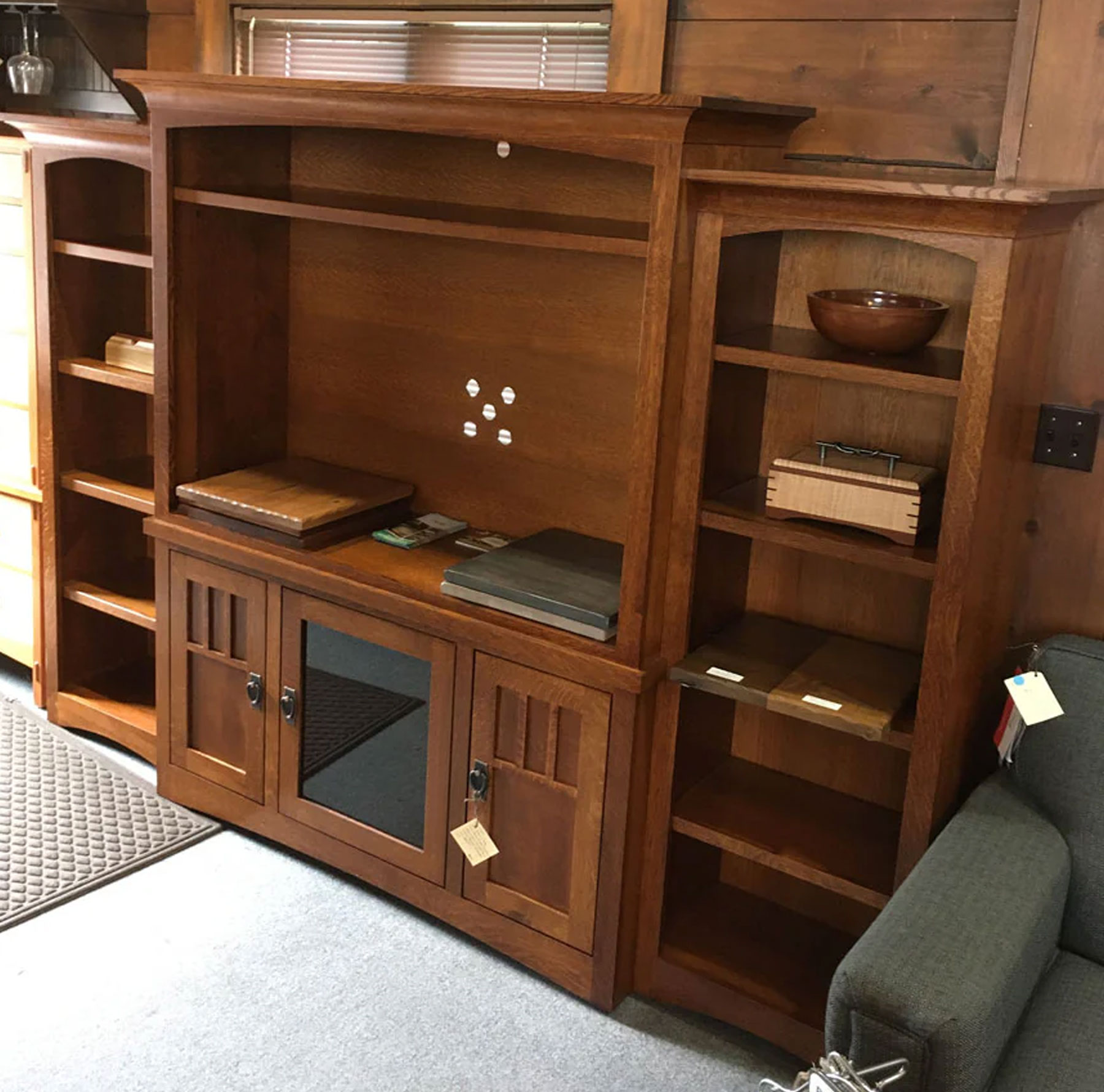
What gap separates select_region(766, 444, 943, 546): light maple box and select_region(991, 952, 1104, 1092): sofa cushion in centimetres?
68

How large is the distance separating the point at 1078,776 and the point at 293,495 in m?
1.61

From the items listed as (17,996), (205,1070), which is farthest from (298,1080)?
(17,996)

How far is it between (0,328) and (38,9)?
75cm

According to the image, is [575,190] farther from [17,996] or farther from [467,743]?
[17,996]

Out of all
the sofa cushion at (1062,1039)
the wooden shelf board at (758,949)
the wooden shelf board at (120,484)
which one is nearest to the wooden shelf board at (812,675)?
the sofa cushion at (1062,1039)

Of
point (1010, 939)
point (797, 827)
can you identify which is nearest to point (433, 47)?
point (797, 827)

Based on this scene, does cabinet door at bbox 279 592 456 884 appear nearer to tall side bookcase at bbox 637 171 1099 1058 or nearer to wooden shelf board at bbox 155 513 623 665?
wooden shelf board at bbox 155 513 623 665

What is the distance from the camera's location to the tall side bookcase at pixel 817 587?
1.98 m

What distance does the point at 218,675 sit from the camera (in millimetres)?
2912

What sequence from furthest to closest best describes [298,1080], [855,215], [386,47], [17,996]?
[386,47]
[17,996]
[298,1080]
[855,215]

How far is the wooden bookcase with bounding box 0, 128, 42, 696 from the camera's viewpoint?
3.14 meters

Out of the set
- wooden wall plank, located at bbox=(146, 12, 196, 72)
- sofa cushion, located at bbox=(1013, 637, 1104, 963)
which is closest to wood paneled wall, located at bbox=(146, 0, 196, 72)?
wooden wall plank, located at bbox=(146, 12, 196, 72)

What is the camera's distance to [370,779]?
272 cm

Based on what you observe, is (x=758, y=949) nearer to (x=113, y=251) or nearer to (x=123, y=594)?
(x=123, y=594)
